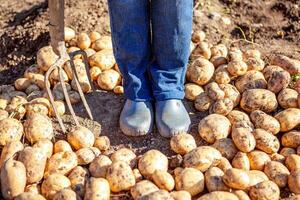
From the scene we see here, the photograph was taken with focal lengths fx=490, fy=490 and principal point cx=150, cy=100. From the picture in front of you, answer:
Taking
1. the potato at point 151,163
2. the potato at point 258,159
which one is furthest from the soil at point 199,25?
the potato at point 258,159

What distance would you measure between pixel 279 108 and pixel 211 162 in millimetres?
634

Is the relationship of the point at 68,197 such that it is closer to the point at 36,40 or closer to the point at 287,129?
the point at 287,129

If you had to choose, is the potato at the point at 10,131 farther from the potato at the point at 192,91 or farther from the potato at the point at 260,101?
the potato at the point at 260,101

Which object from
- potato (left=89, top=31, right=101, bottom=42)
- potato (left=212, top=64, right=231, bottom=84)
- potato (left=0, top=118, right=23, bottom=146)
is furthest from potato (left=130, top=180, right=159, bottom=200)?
potato (left=89, top=31, right=101, bottom=42)

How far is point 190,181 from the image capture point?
2023 mm

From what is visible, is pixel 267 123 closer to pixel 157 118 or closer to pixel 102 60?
pixel 157 118

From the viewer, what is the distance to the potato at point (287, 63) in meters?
2.70

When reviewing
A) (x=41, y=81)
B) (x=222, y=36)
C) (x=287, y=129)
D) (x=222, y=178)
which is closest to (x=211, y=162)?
(x=222, y=178)

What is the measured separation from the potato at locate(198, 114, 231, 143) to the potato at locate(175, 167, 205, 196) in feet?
1.01

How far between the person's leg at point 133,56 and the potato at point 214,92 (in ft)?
1.03

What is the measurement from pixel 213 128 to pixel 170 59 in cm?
38

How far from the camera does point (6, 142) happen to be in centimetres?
225

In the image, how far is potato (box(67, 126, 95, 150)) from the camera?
7.46ft

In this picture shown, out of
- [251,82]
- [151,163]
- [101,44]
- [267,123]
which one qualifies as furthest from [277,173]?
[101,44]
